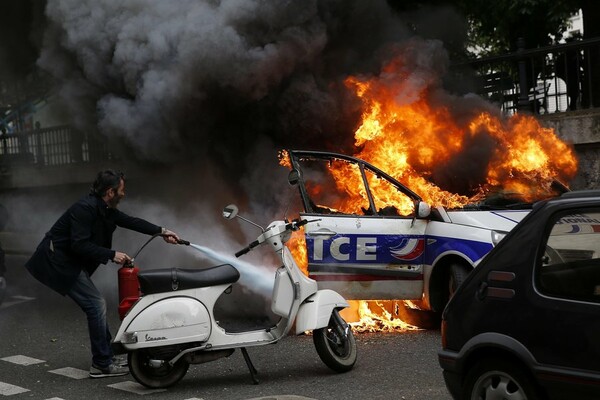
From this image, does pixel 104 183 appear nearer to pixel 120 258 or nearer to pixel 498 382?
pixel 120 258

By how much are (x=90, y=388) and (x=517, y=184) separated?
4.79 m

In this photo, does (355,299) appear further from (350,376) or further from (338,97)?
(338,97)

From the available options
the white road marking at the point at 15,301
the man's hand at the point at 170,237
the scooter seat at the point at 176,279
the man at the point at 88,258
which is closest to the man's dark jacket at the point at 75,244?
the man at the point at 88,258

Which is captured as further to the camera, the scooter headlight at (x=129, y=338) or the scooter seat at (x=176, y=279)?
the scooter seat at (x=176, y=279)

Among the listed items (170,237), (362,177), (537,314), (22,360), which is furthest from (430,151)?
(537,314)

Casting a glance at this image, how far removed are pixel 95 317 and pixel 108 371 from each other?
458 mm

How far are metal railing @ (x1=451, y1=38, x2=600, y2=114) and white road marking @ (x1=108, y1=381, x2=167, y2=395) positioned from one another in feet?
22.2

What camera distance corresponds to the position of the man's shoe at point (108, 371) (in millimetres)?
6988

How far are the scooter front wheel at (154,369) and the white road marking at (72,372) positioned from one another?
90 cm

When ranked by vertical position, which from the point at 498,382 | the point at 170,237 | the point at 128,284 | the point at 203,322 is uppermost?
the point at 170,237

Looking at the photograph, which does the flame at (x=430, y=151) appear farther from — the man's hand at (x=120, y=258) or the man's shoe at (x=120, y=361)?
the man's hand at (x=120, y=258)

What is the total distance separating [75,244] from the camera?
22.4ft

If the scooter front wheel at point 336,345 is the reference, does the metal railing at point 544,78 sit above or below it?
above

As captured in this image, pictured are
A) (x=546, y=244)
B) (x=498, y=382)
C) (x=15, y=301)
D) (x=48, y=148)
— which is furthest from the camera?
(x=48, y=148)
